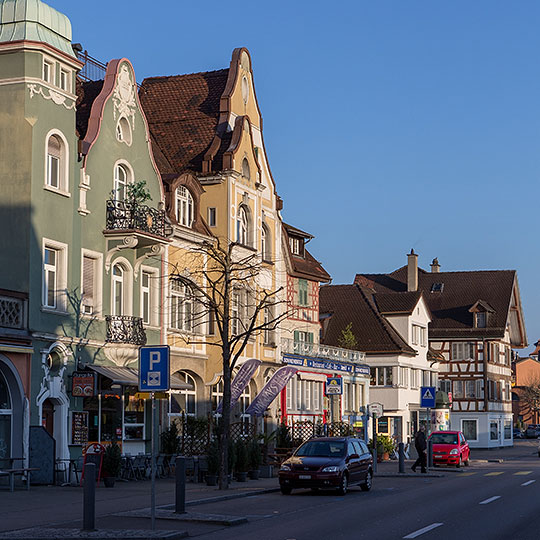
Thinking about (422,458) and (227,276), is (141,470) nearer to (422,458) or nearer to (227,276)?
(227,276)

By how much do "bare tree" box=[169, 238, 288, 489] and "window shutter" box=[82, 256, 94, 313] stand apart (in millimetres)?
2558

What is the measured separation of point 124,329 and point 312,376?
19.6m

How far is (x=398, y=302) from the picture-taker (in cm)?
7319

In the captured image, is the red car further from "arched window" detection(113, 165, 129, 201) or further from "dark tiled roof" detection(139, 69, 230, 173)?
"arched window" detection(113, 165, 129, 201)

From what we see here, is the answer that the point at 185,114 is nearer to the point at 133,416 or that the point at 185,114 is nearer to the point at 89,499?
the point at 133,416

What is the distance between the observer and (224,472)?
27.8 metres

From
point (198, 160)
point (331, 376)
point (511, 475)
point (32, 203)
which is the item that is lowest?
point (511, 475)

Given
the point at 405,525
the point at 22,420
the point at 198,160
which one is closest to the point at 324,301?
the point at 198,160

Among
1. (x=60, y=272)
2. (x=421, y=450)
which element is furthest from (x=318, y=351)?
(x=60, y=272)

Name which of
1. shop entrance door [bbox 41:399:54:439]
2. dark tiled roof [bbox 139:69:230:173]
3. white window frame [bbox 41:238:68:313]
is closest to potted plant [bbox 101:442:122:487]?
shop entrance door [bbox 41:399:54:439]

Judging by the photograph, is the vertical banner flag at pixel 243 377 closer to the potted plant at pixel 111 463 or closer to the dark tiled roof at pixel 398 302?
the potted plant at pixel 111 463

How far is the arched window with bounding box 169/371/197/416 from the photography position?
3791 cm

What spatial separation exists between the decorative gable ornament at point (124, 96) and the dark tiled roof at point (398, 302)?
129ft

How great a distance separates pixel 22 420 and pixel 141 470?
509cm
